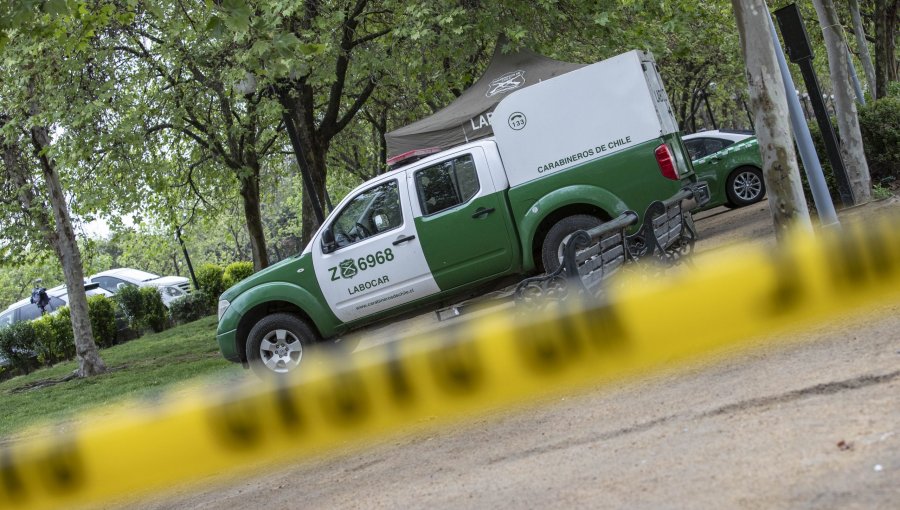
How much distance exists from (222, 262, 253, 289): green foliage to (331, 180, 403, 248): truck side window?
2068 cm

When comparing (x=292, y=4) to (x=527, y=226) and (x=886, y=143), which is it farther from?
(x=886, y=143)

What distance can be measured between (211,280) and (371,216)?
68.1ft

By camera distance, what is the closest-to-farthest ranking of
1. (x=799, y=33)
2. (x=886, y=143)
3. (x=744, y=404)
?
1. (x=744, y=404)
2. (x=799, y=33)
3. (x=886, y=143)

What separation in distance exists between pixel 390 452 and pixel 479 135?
31.2 feet

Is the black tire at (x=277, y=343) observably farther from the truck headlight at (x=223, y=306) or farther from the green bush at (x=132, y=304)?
the green bush at (x=132, y=304)

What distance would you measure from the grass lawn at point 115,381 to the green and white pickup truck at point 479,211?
2.35 meters

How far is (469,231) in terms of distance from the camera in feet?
34.3

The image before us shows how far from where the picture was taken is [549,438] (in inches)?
228

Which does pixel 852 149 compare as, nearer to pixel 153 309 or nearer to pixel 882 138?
pixel 882 138

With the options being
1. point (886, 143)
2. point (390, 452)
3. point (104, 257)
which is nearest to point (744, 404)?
point (390, 452)

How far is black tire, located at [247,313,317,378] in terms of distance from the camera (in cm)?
1066

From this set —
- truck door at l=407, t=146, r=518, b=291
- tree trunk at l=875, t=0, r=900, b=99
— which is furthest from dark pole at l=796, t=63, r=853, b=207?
tree trunk at l=875, t=0, r=900, b=99

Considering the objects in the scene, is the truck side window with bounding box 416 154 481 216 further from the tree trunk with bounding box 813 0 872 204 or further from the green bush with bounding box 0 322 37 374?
the green bush with bounding box 0 322 37 374

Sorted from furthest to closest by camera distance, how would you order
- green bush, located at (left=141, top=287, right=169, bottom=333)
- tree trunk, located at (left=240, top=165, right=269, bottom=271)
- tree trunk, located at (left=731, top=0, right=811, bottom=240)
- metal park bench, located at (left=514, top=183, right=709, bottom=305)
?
green bush, located at (left=141, top=287, right=169, bottom=333) < tree trunk, located at (left=240, top=165, right=269, bottom=271) < tree trunk, located at (left=731, top=0, right=811, bottom=240) < metal park bench, located at (left=514, top=183, right=709, bottom=305)
